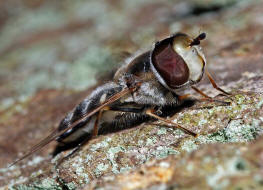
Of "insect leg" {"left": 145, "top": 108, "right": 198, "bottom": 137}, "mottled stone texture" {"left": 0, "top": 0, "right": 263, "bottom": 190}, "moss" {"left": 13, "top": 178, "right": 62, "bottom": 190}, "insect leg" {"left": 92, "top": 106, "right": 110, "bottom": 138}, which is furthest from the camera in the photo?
"insect leg" {"left": 92, "top": 106, "right": 110, "bottom": 138}

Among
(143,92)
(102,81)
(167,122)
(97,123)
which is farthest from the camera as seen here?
(102,81)

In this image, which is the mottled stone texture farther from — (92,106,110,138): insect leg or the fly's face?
the fly's face

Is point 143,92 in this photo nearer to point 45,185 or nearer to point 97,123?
point 97,123

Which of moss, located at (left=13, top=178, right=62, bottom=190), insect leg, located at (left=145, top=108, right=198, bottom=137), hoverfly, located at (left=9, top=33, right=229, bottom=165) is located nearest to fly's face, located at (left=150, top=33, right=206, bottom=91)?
hoverfly, located at (left=9, top=33, right=229, bottom=165)

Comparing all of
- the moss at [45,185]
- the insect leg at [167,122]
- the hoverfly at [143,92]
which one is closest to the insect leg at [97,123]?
the hoverfly at [143,92]

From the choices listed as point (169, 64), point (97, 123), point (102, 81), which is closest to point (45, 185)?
point (97, 123)

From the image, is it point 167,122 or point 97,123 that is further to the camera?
point 97,123

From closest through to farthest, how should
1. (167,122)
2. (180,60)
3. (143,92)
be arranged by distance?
(180,60), (167,122), (143,92)
